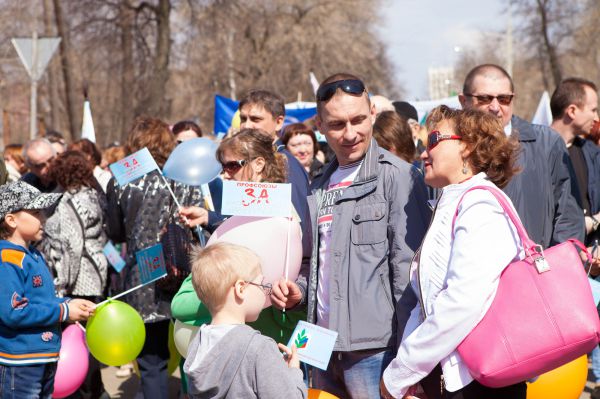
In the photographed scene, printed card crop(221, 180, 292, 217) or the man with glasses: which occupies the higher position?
printed card crop(221, 180, 292, 217)

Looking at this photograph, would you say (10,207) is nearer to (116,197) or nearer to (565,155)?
(116,197)

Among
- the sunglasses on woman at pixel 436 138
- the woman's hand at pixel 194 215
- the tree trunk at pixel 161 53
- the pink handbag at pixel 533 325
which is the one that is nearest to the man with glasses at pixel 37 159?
the woman's hand at pixel 194 215

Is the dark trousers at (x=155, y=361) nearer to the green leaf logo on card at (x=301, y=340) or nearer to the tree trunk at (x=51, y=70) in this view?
the green leaf logo on card at (x=301, y=340)

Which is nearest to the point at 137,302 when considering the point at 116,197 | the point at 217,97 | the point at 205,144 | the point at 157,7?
the point at 116,197

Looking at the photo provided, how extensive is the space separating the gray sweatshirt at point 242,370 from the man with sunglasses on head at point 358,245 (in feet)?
1.19

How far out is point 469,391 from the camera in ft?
9.43

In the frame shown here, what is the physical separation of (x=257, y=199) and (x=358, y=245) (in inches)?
22.4

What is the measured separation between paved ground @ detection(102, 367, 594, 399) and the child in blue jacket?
2.50 meters

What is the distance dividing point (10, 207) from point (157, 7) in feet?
59.7

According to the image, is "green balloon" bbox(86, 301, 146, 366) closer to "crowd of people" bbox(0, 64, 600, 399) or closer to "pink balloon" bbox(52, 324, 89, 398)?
"crowd of people" bbox(0, 64, 600, 399)

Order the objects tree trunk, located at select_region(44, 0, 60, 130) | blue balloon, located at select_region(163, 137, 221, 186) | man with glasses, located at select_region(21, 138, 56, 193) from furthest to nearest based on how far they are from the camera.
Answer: tree trunk, located at select_region(44, 0, 60, 130), man with glasses, located at select_region(21, 138, 56, 193), blue balloon, located at select_region(163, 137, 221, 186)

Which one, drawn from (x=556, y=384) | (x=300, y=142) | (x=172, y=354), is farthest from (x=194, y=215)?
(x=300, y=142)

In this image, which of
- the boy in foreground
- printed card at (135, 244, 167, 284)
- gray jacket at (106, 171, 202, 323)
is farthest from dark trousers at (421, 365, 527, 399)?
gray jacket at (106, 171, 202, 323)

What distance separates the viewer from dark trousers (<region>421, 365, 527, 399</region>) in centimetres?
287
